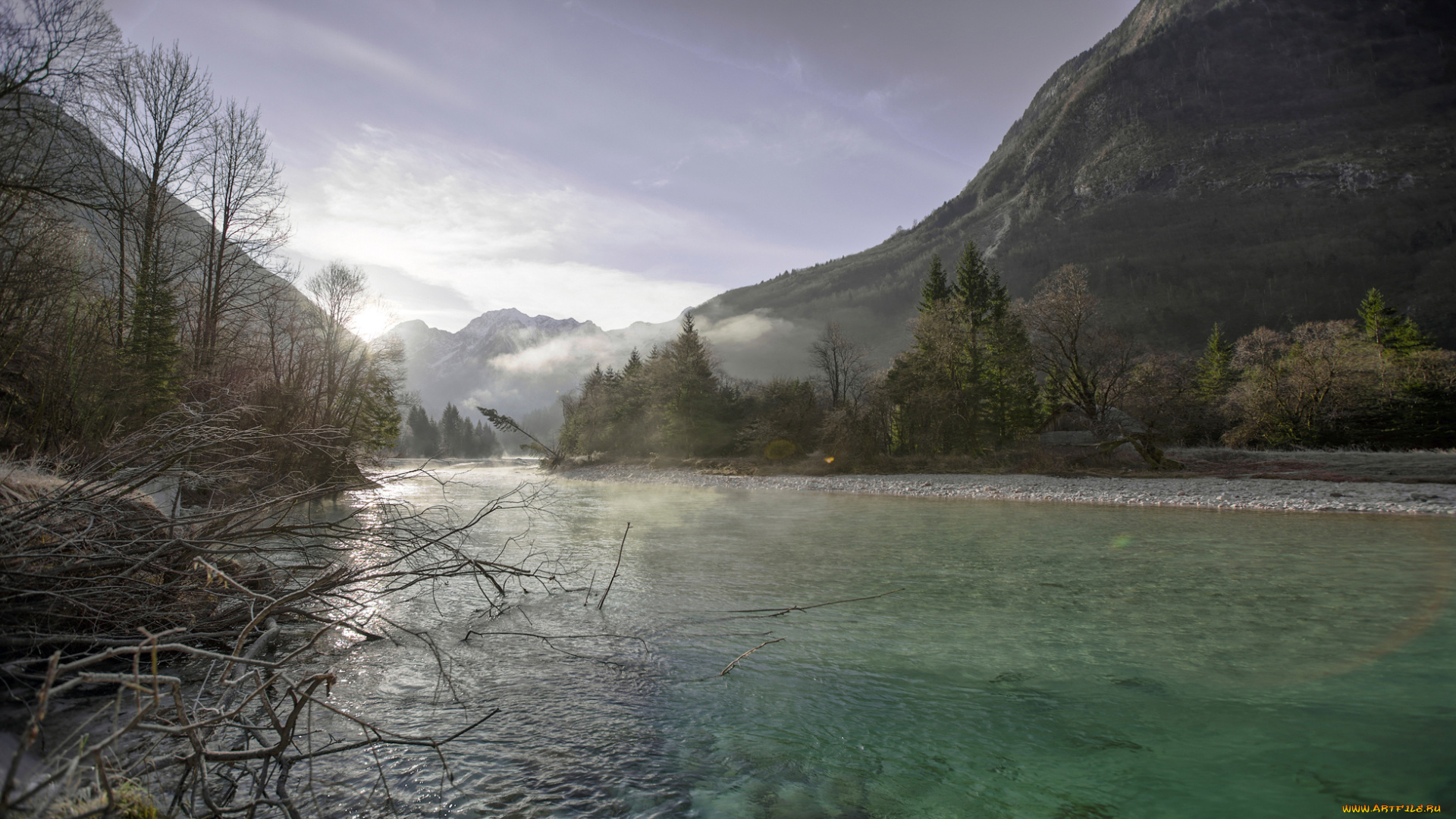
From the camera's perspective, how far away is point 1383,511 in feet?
48.6

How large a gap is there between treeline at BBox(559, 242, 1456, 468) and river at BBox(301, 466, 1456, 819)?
20.4 metres

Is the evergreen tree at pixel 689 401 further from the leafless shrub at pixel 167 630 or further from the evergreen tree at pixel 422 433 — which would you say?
the evergreen tree at pixel 422 433

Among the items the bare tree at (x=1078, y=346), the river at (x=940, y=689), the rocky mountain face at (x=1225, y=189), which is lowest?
the river at (x=940, y=689)

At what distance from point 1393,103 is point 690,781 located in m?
211

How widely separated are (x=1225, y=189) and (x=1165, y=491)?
152 meters

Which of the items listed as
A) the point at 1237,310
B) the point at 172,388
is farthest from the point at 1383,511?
the point at 1237,310

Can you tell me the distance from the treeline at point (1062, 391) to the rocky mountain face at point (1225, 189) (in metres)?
60.3

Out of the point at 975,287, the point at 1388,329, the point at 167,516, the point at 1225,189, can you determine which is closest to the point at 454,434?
the point at 975,287

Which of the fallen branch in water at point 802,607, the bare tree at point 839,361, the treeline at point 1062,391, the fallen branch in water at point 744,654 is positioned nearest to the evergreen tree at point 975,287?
the treeline at point 1062,391

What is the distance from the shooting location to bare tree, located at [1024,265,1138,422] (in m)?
29.2

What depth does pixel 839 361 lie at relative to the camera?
4312cm

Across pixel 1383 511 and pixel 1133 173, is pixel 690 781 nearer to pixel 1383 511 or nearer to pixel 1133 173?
pixel 1383 511

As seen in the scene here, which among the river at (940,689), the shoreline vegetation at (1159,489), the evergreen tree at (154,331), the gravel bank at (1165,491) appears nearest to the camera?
the river at (940,689)

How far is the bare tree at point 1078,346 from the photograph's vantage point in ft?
95.7
